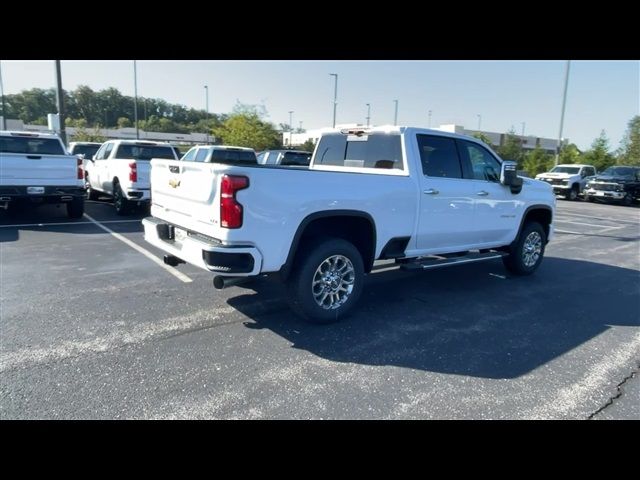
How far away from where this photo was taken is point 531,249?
702 cm

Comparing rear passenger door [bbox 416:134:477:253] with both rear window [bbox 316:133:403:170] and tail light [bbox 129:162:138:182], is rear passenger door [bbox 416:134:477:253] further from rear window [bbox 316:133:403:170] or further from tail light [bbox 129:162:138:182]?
tail light [bbox 129:162:138:182]

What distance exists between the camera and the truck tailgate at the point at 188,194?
384 cm

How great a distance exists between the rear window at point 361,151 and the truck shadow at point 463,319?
1720 mm

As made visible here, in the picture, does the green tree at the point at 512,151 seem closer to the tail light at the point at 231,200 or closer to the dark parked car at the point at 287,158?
the dark parked car at the point at 287,158

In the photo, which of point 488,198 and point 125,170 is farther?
point 125,170

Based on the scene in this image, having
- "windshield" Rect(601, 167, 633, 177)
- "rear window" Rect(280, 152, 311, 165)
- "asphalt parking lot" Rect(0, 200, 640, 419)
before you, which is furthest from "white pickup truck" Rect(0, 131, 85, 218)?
"windshield" Rect(601, 167, 633, 177)

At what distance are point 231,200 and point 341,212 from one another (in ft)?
3.85

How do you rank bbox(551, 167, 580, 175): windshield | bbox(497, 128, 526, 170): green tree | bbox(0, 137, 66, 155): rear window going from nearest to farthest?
bbox(0, 137, 66, 155): rear window
bbox(551, 167, 580, 175): windshield
bbox(497, 128, 526, 170): green tree

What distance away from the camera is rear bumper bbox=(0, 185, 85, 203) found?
28.8ft

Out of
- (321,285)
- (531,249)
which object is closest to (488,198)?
(531,249)

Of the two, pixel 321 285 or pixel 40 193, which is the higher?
pixel 40 193

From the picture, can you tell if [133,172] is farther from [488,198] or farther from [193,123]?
[193,123]

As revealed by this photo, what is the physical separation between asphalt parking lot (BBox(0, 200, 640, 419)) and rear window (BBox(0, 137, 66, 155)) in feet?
12.5
